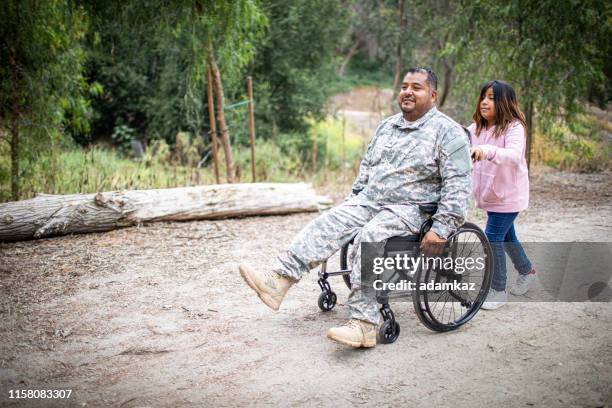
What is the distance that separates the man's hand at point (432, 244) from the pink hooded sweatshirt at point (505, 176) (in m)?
0.77

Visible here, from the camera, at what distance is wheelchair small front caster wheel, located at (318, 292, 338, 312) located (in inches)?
163

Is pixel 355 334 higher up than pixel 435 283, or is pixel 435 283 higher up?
pixel 435 283

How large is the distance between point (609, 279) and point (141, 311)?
3.63 meters

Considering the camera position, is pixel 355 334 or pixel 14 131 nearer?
pixel 355 334

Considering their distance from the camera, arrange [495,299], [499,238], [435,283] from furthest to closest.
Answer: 1. [495,299]
2. [499,238]
3. [435,283]

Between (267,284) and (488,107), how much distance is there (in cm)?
195

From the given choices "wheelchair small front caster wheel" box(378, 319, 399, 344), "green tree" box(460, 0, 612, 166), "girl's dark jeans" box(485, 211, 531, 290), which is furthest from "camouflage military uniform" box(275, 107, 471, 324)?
"green tree" box(460, 0, 612, 166)

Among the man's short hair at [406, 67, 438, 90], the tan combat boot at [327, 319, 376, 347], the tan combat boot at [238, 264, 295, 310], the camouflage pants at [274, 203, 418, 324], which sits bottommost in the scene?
the tan combat boot at [327, 319, 376, 347]

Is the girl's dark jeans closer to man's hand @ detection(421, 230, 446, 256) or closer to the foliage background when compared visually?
man's hand @ detection(421, 230, 446, 256)

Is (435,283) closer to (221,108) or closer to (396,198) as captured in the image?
(396,198)

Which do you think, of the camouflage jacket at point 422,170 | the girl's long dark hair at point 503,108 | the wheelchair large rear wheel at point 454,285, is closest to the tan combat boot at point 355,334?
the wheelchair large rear wheel at point 454,285

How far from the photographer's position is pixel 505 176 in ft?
12.9

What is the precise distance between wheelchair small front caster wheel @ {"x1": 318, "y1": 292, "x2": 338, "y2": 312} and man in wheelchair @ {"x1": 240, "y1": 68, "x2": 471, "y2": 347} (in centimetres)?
55

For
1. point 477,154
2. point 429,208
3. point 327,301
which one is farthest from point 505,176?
point 327,301
